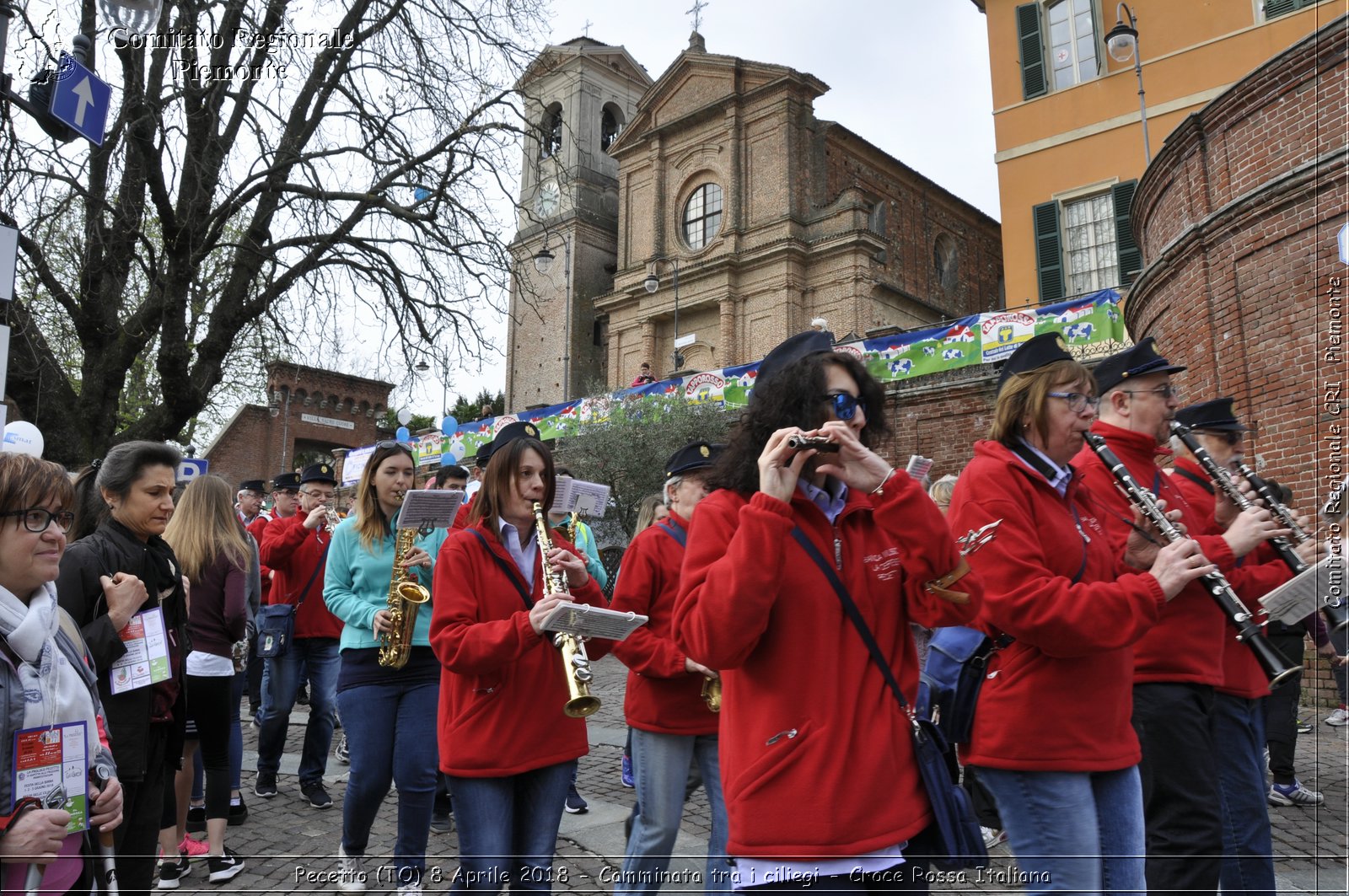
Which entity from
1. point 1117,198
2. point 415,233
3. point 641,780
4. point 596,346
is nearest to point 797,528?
point 641,780

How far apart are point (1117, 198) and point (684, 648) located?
2283 cm

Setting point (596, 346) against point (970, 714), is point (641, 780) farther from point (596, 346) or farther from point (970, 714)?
point (596, 346)

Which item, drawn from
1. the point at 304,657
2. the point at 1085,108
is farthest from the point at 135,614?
the point at 1085,108

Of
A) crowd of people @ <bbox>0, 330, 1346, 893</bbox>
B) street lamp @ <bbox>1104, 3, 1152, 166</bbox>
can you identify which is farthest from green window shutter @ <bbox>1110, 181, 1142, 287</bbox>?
crowd of people @ <bbox>0, 330, 1346, 893</bbox>

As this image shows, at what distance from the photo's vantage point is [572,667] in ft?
10.8

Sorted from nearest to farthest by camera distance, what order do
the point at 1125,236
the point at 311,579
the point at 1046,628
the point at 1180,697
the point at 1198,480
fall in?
the point at 1046,628
the point at 1180,697
the point at 1198,480
the point at 311,579
the point at 1125,236

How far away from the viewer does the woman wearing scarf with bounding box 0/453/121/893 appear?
2354mm

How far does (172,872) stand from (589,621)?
3.51 m

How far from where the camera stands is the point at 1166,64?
21031mm

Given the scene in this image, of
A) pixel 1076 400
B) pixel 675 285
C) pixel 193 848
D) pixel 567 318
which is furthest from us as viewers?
pixel 567 318

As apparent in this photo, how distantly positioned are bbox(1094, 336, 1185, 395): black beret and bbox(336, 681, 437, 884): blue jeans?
3498mm

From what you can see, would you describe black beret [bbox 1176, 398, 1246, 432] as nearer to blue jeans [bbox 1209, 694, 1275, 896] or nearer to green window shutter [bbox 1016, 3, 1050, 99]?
blue jeans [bbox 1209, 694, 1275, 896]

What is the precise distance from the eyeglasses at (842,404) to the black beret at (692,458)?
8.18ft

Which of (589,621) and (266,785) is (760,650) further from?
(266,785)
